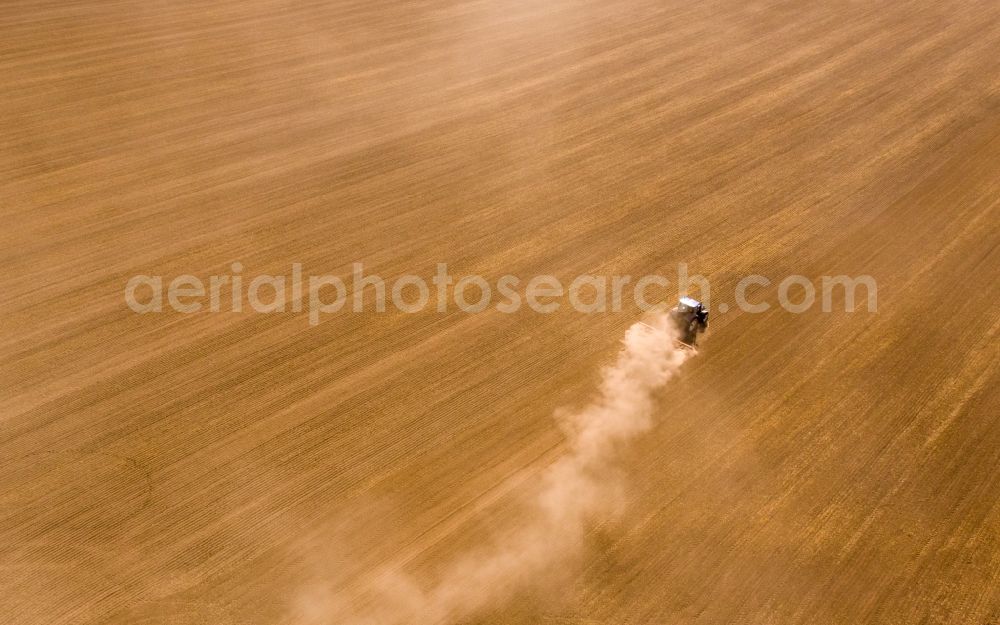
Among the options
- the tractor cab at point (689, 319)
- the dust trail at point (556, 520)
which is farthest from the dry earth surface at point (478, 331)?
the tractor cab at point (689, 319)

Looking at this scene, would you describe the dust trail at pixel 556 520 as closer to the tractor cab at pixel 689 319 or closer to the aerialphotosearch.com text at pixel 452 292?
the tractor cab at pixel 689 319

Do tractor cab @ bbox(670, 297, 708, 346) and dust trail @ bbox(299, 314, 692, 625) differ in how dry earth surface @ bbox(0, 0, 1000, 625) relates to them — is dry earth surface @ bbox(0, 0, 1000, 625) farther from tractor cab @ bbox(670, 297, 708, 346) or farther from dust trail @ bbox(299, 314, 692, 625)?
tractor cab @ bbox(670, 297, 708, 346)

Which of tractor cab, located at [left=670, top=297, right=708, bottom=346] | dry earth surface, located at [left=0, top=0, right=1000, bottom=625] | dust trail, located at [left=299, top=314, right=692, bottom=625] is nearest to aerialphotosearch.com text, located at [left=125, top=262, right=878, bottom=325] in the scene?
dry earth surface, located at [left=0, top=0, right=1000, bottom=625]

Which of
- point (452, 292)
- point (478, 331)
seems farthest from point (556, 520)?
point (452, 292)

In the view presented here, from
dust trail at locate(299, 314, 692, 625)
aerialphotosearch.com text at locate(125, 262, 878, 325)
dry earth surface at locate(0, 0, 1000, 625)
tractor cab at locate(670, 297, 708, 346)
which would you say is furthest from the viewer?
aerialphotosearch.com text at locate(125, 262, 878, 325)

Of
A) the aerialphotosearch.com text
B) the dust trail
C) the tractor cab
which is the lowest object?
the dust trail

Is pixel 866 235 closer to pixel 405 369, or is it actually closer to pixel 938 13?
pixel 405 369

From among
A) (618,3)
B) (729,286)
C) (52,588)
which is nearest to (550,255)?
(729,286)
